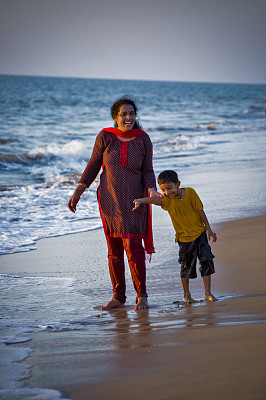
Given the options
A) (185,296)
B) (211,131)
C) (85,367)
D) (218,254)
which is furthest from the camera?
(211,131)

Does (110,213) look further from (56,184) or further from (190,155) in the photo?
(190,155)

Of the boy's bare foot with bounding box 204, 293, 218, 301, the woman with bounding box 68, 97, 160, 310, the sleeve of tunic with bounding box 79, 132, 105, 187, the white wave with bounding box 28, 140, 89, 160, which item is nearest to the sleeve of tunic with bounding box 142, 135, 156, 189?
the woman with bounding box 68, 97, 160, 310

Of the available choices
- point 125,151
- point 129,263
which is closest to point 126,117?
point 125,151

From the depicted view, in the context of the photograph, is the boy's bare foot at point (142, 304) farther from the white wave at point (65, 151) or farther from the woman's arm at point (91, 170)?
the white wave at point (65, 151)

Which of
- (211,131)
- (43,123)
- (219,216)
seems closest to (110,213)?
(219,216)

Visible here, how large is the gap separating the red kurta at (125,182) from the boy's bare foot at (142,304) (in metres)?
0.46

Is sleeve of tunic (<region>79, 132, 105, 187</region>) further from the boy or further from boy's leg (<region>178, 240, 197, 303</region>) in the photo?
boy's leg (<region>178, 240, 197, 303</region>)

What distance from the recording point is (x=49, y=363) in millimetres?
2654

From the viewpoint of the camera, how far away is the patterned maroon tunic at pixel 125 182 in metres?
4.13

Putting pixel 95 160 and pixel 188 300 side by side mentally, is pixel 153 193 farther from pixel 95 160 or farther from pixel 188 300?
pixel 188 300

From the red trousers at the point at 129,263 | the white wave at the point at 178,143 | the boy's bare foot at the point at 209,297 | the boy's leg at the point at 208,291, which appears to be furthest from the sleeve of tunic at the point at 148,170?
the white wave at the point at 178,143

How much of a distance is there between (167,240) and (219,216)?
1.25 meters

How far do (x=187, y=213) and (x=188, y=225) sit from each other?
9 centimetres

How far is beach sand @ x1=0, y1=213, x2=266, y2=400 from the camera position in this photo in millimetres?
2258
